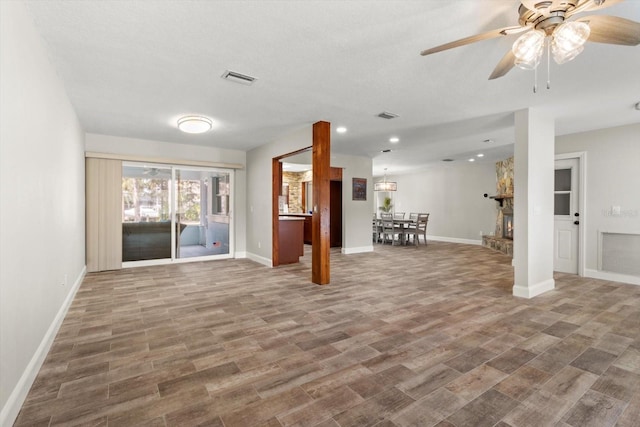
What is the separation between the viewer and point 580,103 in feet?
12.9

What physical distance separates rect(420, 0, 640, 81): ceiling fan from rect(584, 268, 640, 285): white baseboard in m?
4.59

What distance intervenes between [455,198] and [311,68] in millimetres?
8777

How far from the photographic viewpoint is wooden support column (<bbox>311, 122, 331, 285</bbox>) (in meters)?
4.68

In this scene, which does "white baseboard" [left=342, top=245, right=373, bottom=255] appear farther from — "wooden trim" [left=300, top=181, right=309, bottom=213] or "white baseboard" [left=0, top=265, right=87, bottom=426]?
"white baseboard" [left=0, top=265, right=87, bottom=426]

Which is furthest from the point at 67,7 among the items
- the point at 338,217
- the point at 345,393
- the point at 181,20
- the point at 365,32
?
the point at 338,217

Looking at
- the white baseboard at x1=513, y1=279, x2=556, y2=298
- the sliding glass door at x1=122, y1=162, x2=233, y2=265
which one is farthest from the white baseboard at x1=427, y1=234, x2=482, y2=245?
the sliding glass door at x1=122, y1=162, x2=233, y2=265

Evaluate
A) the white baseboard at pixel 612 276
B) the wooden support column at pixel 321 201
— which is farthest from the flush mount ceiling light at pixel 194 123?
the white baseboard at pixel 612 276

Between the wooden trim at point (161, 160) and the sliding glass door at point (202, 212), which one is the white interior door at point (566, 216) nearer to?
the wooden trim at point (161, 160)

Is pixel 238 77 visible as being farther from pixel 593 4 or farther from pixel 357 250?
pixel 357 250

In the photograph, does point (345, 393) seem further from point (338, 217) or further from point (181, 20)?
point (338, 217)

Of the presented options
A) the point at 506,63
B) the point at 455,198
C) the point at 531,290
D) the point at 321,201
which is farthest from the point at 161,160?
the point at 455,198

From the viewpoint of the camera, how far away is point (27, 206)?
2.06m

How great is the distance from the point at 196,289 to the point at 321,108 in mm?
3132

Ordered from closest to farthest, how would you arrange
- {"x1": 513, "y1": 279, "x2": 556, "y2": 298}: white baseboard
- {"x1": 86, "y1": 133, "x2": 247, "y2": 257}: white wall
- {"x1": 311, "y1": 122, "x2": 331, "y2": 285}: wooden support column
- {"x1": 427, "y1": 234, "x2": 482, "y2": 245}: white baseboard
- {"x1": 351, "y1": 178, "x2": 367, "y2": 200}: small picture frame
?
{"x1": 513, "y1": 279, "x2": 556, "y2": 298}: white baseboard < {"x1": 311, "y1": 122, "x2": 331, "y2": 285}: wooden support column < {"x1": 86, "y1": 133, "x2": 247, "y2": 257}: white wall < {"x1": 351, "y1": 178, "x2": 367, "y2": 200}: small picture frame < {"x1": 427, "y1": 234, "x2": 482, "y2": 245}: white baseboard
